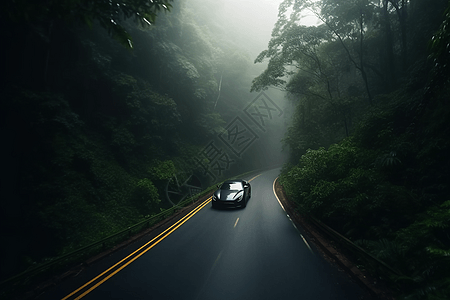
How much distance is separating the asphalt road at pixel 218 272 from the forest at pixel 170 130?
56.1 inches

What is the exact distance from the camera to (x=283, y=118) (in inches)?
2381

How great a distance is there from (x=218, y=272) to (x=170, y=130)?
55.2ft

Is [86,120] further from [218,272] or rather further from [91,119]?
[218,272]

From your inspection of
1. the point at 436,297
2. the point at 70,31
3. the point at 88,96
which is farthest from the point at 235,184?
the point at 70,31

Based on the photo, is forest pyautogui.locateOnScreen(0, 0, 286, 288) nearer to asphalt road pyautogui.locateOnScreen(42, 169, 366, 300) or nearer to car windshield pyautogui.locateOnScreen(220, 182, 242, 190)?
asphalt road pyautogui.locateOnScreen(42, 169, 366, 300)

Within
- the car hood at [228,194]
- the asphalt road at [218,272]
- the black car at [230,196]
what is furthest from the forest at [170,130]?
the car hood at [228,194]

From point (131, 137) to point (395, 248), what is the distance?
52.0 feet

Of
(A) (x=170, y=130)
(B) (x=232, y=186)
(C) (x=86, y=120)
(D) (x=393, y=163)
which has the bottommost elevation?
(B) (x=232, y=186)

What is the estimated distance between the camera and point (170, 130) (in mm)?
20422

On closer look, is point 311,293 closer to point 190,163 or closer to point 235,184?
point 235,184

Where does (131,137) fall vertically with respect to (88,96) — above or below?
below

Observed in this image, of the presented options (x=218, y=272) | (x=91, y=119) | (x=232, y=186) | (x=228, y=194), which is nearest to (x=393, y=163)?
(x=218, y=272)

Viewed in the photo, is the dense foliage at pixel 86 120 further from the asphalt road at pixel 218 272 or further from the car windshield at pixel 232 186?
the car windshield at pixel 232 186

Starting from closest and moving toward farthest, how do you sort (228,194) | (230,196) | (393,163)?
(393,163) → (230,196) → (228,194)
